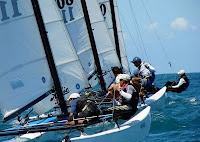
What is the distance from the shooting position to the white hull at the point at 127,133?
8536 millimetres

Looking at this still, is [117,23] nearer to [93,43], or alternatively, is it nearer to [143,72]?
[93,43]

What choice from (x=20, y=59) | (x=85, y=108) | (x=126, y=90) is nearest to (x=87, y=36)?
(x=20, y=59)

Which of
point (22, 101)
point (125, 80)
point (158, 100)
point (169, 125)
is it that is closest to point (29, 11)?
point (22, 101)

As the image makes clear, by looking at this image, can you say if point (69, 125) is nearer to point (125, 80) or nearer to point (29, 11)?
point (125, 80)

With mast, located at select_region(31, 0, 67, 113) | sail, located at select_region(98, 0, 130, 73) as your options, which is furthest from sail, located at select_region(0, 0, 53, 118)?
sail, located at select_region(98, 0, 130, 73)

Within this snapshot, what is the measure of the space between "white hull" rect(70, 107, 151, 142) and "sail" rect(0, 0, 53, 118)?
2141 millimetres

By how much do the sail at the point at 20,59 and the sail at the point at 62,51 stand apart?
131 cm

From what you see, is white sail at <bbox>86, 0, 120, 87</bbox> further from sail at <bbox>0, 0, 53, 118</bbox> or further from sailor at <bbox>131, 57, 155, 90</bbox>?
sail at <bbox>0, 0, 53, 118</bbox>

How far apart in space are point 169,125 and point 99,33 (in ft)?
17.7

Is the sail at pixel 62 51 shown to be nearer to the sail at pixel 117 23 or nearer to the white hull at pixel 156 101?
the white hull at pixel 156 101

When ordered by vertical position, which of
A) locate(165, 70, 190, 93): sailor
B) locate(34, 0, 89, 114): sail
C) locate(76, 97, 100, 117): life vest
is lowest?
locate(165, 70, 190, 93): sailor

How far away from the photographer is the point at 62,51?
1201 centimetres

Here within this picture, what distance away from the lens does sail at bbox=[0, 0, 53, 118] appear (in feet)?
32.1

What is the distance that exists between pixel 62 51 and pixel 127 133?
4.06m
